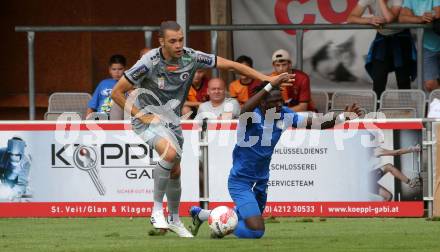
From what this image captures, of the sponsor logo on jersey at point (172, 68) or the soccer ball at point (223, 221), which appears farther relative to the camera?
the sponsor logo on jersey at point (172, 68)

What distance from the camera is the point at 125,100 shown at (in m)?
13.2

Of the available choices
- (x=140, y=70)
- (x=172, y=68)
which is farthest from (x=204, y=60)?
(x=140, y=70)

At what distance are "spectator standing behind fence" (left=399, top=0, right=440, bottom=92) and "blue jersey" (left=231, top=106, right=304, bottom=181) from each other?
4871mm

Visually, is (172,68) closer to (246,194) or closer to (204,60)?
(204,60)

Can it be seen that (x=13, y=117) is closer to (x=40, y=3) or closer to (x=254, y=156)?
(x=40, y=3)

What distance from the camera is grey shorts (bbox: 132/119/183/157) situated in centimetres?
1327

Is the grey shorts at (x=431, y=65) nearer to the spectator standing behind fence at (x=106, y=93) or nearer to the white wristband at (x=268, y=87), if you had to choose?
the spectator standing behind fence at (x=106, y=93)

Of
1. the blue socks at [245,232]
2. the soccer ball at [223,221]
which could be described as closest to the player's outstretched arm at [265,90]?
the soccer ball at [223,221]

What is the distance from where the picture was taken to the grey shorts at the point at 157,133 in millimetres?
13273

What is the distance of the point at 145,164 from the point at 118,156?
35cm

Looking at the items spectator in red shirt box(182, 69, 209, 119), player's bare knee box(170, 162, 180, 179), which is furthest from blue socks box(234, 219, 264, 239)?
spectator in red shirt box(182, 69, 209, 119)

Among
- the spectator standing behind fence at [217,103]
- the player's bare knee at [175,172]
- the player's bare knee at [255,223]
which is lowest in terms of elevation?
the player's bare knee at [255,223]

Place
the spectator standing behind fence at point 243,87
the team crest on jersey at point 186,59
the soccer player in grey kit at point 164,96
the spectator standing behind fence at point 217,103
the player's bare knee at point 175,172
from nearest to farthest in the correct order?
the soccer player in grey kit at point 164,96 < the team crest on jersey at point 186,59 < the player's bare knee at point 175,172 < the spectator standing behind fence at point 217,103 < the spectator standing behind fence at point 243,87

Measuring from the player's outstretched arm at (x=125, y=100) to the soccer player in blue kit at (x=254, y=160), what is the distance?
0.89m
